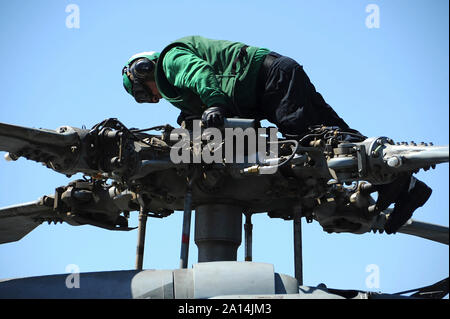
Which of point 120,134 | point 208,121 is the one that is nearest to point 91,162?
point 120,134

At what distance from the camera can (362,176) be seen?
9930 millimetres

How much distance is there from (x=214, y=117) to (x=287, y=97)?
114 centimetres

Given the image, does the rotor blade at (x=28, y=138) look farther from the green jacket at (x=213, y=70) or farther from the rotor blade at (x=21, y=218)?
the rotor blade at (x=21, y=218)

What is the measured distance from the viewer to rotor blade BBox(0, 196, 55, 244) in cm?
1219

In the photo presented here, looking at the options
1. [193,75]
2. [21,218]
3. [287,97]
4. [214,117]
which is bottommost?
[21,218]

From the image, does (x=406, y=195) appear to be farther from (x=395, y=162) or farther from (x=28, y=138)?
(x=28, y=138)

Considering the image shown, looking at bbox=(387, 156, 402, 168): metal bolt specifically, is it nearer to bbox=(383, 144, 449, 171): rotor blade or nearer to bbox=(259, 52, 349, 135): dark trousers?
bbox=(383, 144, 449, 171): rotor blade

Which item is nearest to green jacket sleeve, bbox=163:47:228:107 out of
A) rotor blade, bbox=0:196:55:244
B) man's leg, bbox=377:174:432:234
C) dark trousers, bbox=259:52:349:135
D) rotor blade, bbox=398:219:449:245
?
dark trousers, bbox=259:52:349:135

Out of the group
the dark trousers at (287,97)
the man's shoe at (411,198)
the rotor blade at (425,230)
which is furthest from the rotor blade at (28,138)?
the rotor blade at (425,230)

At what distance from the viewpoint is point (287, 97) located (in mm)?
10961

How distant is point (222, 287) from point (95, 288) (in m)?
1.33

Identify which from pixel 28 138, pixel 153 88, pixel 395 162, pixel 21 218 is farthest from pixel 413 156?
pixel 21 218

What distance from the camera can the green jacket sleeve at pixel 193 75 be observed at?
10461mm

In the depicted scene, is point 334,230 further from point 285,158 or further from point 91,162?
point 91,162
